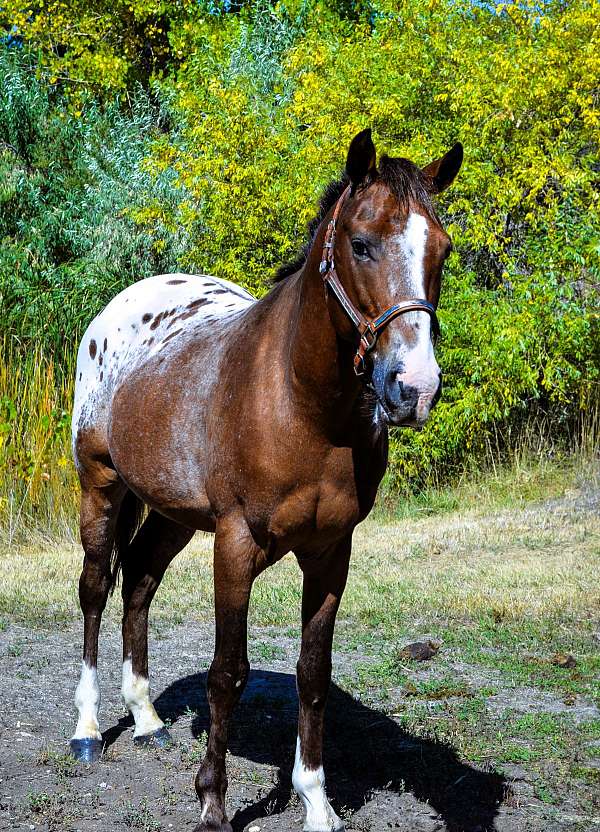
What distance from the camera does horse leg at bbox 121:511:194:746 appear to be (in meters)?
4.32

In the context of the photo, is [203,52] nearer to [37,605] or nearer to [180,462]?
[37,605]

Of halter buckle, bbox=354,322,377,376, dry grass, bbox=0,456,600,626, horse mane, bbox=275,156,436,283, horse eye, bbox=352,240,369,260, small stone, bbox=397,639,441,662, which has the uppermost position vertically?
horse mane, bbox=275,156,436,283

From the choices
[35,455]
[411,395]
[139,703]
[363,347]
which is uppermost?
[363,347]

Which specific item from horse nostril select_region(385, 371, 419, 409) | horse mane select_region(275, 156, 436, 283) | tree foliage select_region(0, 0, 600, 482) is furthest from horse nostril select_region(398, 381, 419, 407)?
tree foliage select_region(0, 0, 600, 482)

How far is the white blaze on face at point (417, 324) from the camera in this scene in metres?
2.49

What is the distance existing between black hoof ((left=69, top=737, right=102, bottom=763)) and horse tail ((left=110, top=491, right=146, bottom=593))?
2.58 ft

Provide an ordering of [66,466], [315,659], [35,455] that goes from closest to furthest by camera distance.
→ [315,659]
[35,455]
[66,466]

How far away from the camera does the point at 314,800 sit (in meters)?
3.41

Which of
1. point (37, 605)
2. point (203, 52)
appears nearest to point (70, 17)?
point (203, 52)

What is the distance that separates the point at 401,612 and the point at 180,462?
311 centimetres

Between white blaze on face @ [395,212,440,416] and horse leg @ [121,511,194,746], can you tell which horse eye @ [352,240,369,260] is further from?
horse leg @ [121,511,194,746]

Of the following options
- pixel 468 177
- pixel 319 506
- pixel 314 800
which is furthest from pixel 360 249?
pixel 468 177

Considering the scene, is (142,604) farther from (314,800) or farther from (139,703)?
(314,800)

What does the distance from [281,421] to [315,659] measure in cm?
96
